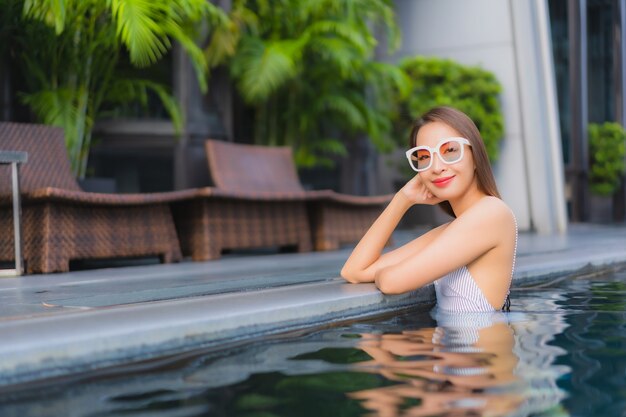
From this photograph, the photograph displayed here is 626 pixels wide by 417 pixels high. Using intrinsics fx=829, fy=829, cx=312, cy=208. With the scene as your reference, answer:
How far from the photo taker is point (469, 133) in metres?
2.63

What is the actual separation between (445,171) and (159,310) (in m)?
1.00

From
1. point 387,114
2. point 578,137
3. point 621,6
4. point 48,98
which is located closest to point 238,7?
point 48,98

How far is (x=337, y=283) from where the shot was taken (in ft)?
10.7

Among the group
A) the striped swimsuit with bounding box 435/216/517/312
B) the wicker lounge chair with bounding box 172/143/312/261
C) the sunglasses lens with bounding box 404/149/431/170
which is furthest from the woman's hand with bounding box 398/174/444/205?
the wicker lounge chair with bounding box 172/143/312/261

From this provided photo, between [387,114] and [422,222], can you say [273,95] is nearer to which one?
[387,114]

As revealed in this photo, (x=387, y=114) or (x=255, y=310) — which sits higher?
(x=387, y=114)

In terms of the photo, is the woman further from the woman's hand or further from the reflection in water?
the reflection in water

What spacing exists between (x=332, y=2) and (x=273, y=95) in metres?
1.06

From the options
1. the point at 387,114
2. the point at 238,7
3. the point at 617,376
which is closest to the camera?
the point at 617,376

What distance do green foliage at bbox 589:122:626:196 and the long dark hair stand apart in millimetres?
13136

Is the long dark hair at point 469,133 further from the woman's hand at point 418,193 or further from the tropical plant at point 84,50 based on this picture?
the tropical plant at point 84,50

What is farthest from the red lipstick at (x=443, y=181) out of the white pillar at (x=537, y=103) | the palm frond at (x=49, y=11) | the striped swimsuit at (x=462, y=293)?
the white pillar at (x=537, y=103)

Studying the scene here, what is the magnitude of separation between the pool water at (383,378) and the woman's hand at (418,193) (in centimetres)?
43

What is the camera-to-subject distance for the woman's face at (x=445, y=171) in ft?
8.71
